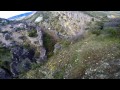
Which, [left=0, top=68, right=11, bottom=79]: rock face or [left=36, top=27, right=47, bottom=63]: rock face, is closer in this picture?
[left=0, top=68, right=11, bottom=79]: rock face

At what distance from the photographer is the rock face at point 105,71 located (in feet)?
39.2

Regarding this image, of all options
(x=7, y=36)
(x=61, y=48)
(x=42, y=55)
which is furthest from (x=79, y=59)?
(x=7, y=36)

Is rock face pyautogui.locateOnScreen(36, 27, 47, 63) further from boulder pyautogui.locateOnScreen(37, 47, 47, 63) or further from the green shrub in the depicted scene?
the green shrub

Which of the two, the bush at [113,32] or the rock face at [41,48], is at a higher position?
the bush at [113,32]

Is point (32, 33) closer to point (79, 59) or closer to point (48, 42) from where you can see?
point (48, 42)

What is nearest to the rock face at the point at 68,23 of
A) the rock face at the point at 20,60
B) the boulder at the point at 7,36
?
the rock face at the point at 20,60

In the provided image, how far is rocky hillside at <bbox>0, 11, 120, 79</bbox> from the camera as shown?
1363 cm

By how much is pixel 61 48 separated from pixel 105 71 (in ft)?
23.0

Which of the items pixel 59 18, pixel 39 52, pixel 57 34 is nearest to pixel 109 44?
pixel 39 52

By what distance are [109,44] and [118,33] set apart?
3120 mm

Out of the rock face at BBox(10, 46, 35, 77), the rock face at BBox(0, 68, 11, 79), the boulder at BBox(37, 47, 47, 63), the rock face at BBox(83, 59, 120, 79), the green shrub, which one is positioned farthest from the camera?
the green shrub

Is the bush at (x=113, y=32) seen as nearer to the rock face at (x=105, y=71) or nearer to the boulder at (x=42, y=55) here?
the boulder at (x=42, y=55)

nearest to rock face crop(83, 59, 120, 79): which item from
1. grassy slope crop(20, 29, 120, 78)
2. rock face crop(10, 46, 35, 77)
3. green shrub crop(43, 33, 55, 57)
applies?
grassy slope crop(20, 29, 120, 78)
